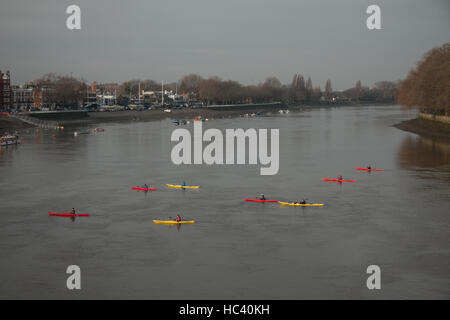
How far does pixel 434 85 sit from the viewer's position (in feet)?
274

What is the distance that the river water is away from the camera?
1952 cm

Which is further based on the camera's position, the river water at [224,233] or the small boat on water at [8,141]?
the small boat on water at [8,141]

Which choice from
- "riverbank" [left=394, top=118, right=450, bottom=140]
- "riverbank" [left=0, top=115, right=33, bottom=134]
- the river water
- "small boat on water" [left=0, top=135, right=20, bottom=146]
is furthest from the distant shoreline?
"riverbank" [left=394, top=118, right=450, bottom=140]

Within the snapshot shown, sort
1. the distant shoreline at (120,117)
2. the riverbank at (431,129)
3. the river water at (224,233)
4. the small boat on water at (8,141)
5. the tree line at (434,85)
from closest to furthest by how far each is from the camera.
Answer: the river water at (224,233) → the small boat on water at (8,141) → the riverbank at (431,129) → the tree line at (434,85) → the distant shoreline at (120,117)

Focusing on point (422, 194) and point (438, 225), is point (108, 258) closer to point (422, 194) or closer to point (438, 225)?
point (438, 225)

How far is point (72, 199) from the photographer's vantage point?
33562mm

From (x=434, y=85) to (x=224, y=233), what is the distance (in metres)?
67.9

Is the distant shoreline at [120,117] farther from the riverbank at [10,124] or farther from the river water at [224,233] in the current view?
the river water at [224,233]

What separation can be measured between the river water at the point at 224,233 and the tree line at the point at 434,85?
35405 millimetres

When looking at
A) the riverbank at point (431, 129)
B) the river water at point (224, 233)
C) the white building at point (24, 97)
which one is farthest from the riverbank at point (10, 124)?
the white building at point (24, 97)

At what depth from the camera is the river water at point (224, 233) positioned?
19.5 metres

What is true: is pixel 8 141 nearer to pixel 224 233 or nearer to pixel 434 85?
pixel 224 233

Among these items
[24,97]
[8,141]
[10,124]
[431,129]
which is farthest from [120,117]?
[431,129]

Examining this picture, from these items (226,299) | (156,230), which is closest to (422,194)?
(156,230)
